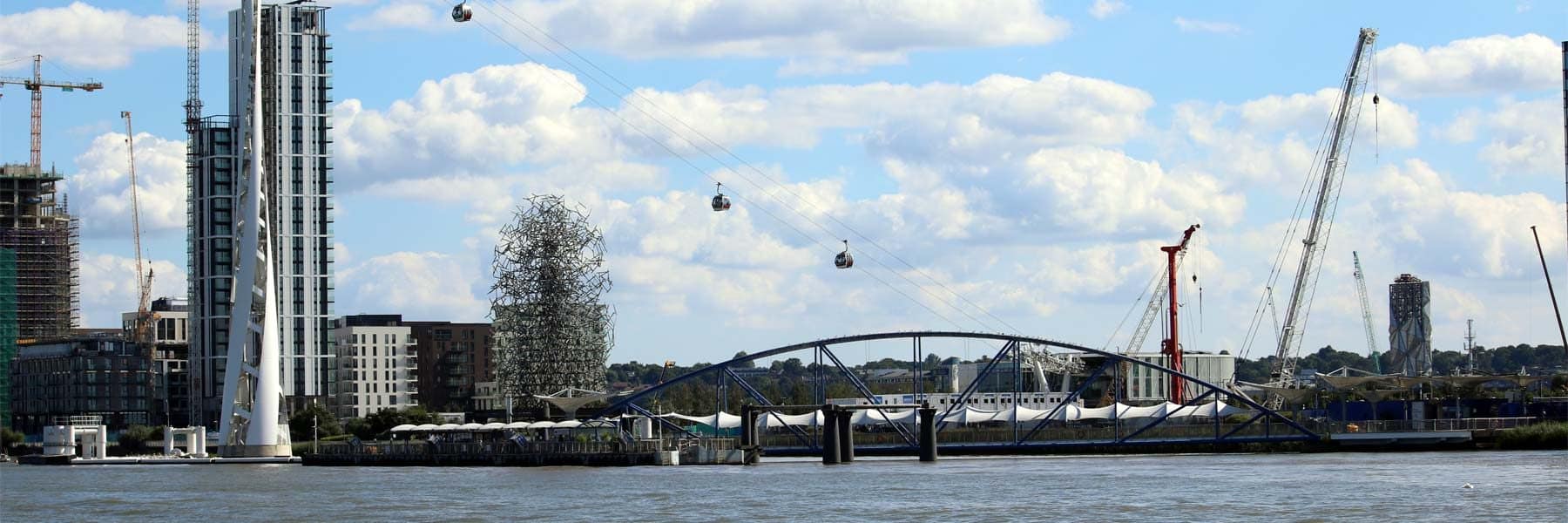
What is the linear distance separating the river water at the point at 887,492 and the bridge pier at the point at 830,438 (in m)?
2.49

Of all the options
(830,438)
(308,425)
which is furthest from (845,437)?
(308,425)

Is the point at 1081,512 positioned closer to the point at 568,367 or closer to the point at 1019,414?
the point at 1019,414

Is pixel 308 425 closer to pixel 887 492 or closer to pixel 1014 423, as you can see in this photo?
pixel 1014 423

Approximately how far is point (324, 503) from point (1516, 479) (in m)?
43.6

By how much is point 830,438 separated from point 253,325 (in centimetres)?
4171

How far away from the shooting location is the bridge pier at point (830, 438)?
11625cm

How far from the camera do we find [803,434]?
13088cm

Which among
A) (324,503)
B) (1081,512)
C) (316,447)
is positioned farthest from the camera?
(316,447)

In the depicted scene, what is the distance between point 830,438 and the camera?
11631 cm

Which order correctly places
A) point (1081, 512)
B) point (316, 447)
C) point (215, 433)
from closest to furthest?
point (1081, 512) → point (316, 447) → point (215, 433)

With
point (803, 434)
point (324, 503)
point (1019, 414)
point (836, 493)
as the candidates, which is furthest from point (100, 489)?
point (1019, 414)

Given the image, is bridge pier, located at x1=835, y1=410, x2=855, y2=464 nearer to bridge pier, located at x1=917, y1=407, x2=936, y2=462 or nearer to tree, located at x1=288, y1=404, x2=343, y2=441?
bridge pier, located at x1=917, y1=407, x2=936, y2=462

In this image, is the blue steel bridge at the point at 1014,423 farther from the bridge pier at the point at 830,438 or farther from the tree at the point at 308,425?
the tree at the point at 308,425

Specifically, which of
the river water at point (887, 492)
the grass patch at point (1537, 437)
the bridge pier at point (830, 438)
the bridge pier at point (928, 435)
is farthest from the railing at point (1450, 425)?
the bridge pier at point (830, 438)
